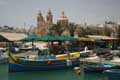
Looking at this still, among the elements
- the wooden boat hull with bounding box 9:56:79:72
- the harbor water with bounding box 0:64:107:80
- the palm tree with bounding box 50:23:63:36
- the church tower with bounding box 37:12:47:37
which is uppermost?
the church tower with bounding box 37:12:47:37

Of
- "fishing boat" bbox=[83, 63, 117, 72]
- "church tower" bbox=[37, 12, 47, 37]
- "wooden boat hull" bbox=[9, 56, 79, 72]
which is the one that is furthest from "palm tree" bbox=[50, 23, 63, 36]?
"fishing boat" bbox=[83, 63, 117, 72]

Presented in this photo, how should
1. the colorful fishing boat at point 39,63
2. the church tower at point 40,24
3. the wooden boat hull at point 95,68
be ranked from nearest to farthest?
the wooden boat hull at point 95,68, the colorful fishing boat at point 39,63, the church tower at point 40,24

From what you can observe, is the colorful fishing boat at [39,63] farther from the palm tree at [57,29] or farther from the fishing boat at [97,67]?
the palm tree at [57,29]

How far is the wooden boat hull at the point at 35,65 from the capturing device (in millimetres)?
33625

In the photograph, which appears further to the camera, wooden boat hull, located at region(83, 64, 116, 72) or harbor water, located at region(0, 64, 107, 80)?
wooden boat hull, located at region(83, 64, 116, 72)

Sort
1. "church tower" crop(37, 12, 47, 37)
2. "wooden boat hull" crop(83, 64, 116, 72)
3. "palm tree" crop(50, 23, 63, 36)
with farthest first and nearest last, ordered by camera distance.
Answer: "church tower" crop(37, 12, 47, 37) < "palm tree" crop(50, 23, 63, 36) < "wooden boat hull" crop(83, 64, 116, 72)

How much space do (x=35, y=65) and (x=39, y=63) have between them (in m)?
0.49

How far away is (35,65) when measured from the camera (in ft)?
113

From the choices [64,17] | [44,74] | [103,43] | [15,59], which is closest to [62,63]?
[44,74]

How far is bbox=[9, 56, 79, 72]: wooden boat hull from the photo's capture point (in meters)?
33.6

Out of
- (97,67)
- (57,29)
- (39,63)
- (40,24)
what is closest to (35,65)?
(39,63)

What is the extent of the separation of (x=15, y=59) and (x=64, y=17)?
63.7 metres

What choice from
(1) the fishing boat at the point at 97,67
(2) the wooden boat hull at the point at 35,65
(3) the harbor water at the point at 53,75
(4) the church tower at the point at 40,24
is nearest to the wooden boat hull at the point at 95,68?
(1) the fishing boat at the point at 97,67

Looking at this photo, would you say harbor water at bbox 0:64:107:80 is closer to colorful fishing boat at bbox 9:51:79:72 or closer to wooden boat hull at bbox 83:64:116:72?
wooden boat hull at bbox 83:64:116:72
